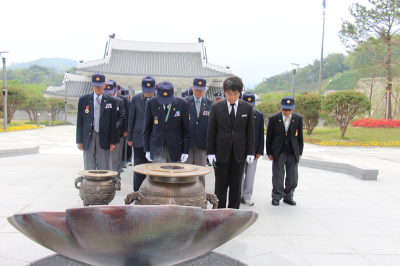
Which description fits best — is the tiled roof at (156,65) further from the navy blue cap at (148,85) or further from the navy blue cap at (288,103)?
the navy blue cap at (288,103)

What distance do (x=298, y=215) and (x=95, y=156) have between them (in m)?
2.89

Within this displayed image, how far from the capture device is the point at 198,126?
4246 millimetres

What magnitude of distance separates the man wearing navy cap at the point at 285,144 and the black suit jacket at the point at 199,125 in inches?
37.1

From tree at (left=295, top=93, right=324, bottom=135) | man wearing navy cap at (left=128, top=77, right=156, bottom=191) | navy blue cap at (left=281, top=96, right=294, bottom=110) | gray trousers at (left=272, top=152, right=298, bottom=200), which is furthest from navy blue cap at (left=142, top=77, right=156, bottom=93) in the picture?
tree at (left=295, top=93, right=324, bottom=135)

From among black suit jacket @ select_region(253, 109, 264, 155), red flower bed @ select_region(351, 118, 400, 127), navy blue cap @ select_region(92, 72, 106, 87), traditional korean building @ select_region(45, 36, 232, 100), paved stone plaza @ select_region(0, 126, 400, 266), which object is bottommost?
paved stone plaza @ select_region(0, 126, 400, 266)

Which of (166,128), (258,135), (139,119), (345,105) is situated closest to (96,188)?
(166,128)

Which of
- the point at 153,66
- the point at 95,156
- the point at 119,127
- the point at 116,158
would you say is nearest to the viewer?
the point at 95,156

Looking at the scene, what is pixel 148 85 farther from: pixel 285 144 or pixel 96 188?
pixel 285 144

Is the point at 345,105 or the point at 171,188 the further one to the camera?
the point at 345,105

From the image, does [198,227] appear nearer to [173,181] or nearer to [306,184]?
[173,181]

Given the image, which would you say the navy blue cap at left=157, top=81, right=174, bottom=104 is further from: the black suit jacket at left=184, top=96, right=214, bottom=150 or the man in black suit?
the black suit jacket at left=184, top=96, right=214, bottom=150

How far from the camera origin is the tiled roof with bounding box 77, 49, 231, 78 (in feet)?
67.3

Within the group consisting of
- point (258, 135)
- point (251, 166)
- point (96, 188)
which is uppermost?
point (258, 135)

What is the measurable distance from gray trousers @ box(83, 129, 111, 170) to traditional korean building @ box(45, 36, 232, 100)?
16148 mm
